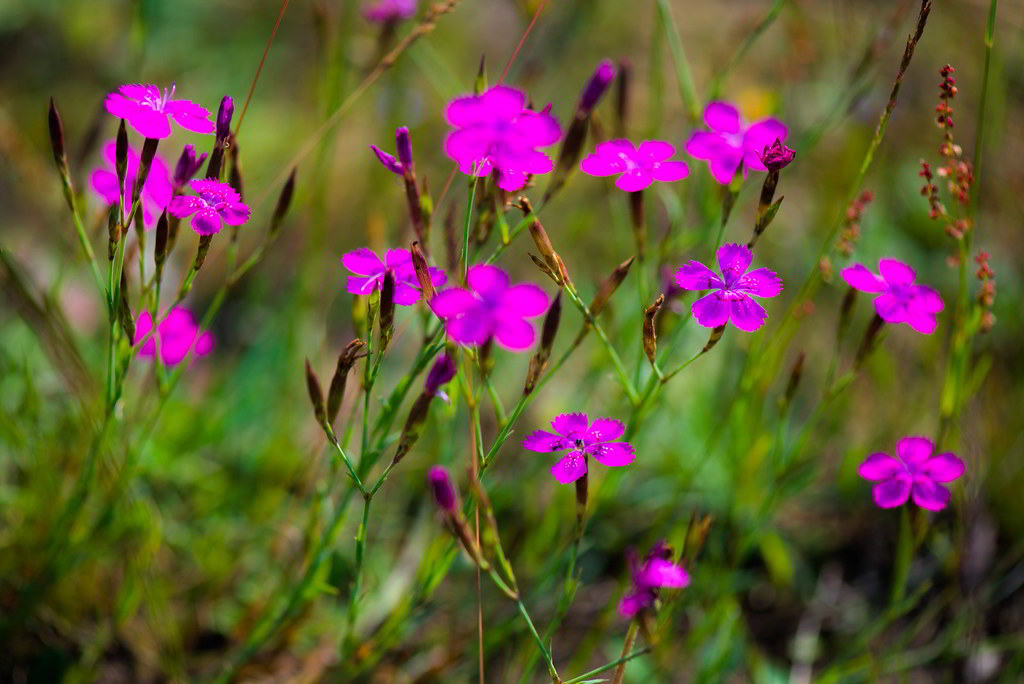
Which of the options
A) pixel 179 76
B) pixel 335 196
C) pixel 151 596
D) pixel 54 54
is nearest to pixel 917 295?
pixel 151 596

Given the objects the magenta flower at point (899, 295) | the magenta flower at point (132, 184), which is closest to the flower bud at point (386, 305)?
the magenta flower at point (132, 184)

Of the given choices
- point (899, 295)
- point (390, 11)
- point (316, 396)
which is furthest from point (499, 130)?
point (390, 11)

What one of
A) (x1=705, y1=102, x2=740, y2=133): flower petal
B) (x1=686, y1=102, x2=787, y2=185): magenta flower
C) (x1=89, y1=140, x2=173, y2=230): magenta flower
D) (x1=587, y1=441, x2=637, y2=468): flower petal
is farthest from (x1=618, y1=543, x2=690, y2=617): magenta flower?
(x1=89, y1=140, x2=173, y2=230): magenta flower

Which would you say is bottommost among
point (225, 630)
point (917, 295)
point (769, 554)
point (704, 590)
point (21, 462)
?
point (769, 554)

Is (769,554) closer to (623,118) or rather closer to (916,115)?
(623,118)

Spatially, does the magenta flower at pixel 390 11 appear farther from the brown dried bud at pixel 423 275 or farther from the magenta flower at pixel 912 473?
the magenta flower at pixel 912 473

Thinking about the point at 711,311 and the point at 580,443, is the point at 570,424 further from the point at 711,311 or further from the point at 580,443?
the point at 711,311

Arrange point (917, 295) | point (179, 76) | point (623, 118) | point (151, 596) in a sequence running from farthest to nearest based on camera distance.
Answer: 1. point (179, 76)
2. point (623, 118)
3. point (151, 596)
4. point (917, 295)
